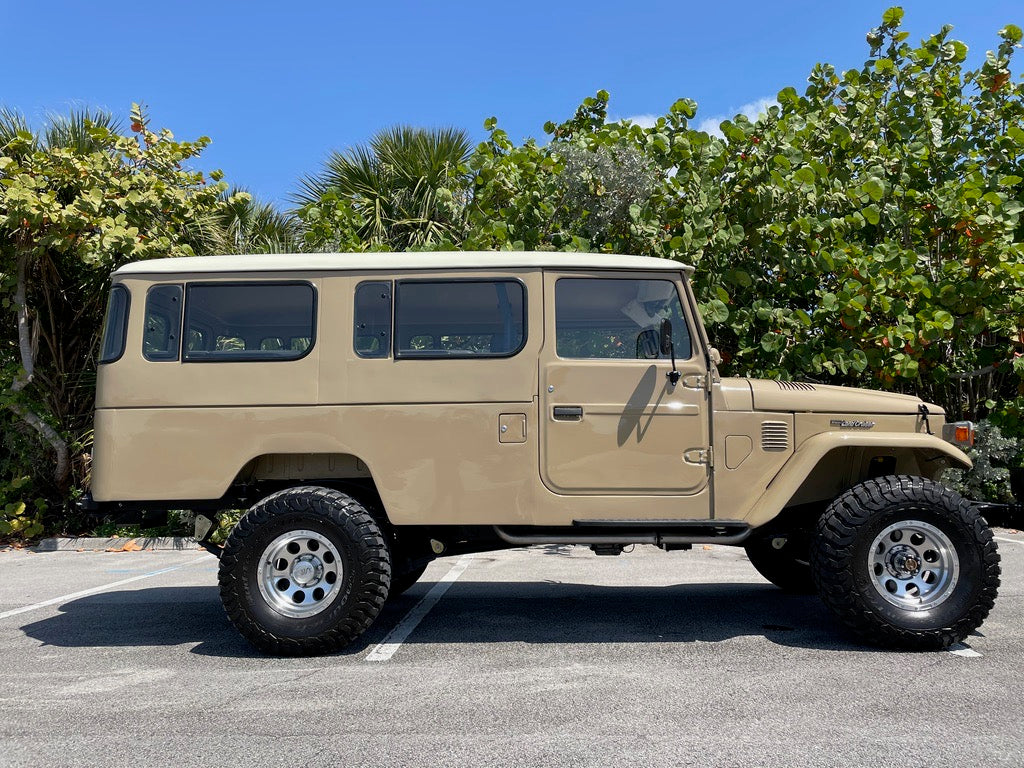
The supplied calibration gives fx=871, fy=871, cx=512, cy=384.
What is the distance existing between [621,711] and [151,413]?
126 inches

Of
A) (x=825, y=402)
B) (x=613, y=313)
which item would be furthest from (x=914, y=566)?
(x=613, y=313)

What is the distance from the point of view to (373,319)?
5289mm

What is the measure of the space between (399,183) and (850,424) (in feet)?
34.2

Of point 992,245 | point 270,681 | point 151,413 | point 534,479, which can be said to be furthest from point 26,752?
point 992,245

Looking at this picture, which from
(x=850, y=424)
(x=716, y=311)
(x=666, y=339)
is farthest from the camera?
(x=716, y=311)

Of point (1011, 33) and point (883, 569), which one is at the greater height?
Result: point (1011, 33)

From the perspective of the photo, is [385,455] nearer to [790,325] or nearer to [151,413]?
[151,413]

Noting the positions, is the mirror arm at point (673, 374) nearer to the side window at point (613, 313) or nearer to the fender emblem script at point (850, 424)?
the side window at point (613, 313)

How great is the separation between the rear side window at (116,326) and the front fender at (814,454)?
390cm

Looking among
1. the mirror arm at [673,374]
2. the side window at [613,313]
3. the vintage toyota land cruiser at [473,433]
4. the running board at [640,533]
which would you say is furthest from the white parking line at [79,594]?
the mirror arm at [673,374]

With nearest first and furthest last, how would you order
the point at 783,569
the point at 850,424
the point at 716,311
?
the point at 850,424
the point at 783,569
the point at 716,311

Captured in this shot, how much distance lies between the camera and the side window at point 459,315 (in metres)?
5.26

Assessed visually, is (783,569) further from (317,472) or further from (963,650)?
(317,472)

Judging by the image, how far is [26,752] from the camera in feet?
11.4
